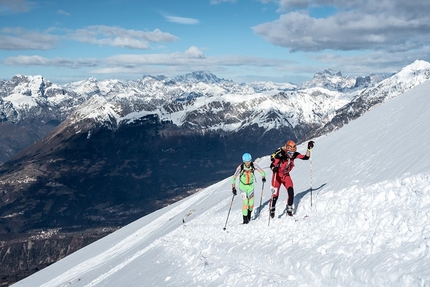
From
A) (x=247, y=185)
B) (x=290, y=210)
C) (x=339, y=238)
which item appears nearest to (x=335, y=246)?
(x=339, y=238)

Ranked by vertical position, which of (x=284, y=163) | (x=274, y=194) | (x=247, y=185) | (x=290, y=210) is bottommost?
(x=290, y=210)

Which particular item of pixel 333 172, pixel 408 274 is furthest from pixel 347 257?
pixel 333 172

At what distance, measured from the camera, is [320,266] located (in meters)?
12.6

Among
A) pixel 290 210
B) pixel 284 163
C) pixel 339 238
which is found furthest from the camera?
pixel 284 163

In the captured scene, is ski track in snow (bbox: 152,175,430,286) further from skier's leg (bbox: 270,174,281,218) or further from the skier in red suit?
the skier in red suit

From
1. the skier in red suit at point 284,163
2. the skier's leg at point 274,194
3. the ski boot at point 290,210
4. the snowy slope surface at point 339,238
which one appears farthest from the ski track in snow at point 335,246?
the skier in red suit at point 284,163

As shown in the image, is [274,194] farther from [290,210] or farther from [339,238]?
[339,238]

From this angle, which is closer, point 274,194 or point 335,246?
point 335,246

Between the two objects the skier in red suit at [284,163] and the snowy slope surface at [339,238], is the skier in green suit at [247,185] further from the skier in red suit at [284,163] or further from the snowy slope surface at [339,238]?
the skier in red suit at [284,163]

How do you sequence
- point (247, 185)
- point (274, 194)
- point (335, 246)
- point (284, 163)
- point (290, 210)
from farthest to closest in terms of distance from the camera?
point (247, 185) < point (274, 194) < point (284, 163) < point (290, 210) < point (335, 246)

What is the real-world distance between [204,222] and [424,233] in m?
22.7

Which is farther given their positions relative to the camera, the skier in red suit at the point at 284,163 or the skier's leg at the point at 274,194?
the skier's leg at the point at 274,194

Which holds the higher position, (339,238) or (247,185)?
(247,185)

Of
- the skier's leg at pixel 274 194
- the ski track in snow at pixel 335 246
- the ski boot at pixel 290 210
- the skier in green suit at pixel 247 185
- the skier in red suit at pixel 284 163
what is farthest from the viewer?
the skier in green suit at pixel 247 185
